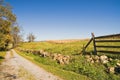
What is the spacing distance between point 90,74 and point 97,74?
53 cm

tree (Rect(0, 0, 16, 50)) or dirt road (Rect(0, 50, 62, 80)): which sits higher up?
tree (Rect(0, 0, 16, 50))

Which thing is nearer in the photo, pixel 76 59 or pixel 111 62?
pixel 111 62

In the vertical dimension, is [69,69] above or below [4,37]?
below

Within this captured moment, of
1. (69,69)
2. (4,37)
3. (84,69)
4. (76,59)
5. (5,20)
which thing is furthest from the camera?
(5,20)

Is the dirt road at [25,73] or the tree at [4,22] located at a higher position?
the tree at [4,22]

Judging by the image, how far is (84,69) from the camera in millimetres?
12148

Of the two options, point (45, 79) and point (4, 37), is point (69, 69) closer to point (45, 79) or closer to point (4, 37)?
point (45, 79)

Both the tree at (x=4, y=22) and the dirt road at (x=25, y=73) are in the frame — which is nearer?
the dirt road at (x=25, y=73)

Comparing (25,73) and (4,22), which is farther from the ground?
(4,22)

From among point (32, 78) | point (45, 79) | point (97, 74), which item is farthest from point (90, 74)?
point (32, 78)

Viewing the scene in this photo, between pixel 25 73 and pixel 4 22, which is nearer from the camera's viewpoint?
pixel 25 73

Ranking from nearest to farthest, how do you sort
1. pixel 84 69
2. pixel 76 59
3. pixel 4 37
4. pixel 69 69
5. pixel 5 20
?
pixel 84 69, pixel 69 69, pixel 76 59, pixel 4 37, pixel 5 20

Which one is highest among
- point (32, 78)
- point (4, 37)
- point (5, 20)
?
point (5, 20)

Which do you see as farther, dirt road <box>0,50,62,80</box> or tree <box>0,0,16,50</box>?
tree <box>0,0,16,50</box>
